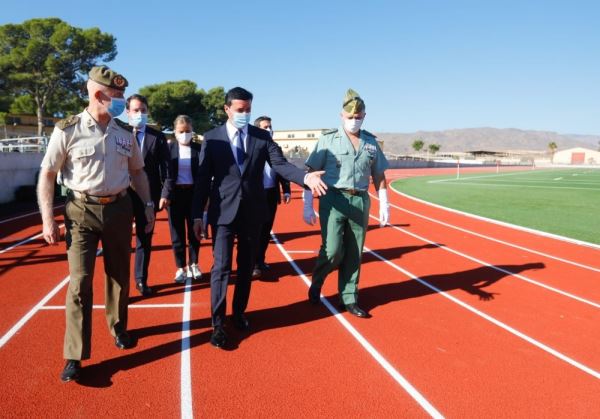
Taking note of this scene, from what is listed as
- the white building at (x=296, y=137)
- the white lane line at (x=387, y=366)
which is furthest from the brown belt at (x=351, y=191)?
the white building at (x=296, y=137)

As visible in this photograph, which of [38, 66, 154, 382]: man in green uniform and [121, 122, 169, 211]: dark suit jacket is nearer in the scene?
[38, 66, 154, 382]: man in green uniform

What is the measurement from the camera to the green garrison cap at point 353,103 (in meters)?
4.11

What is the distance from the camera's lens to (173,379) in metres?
2.96

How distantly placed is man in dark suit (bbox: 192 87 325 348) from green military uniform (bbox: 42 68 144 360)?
2.30 feet

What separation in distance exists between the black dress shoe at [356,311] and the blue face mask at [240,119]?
7.19ft

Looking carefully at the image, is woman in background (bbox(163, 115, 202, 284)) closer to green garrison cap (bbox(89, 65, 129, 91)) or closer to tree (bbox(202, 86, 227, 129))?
green garrison cap (bbox(89, 65, 129, 91))

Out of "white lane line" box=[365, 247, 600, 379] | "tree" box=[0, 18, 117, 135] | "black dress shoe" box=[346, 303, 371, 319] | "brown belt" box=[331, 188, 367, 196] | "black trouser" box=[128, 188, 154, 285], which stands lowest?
"white lane line" box=[365, 247, 600, 379]

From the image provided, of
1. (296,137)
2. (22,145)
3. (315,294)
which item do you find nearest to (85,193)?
(315,294)

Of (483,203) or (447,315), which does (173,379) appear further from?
(483,203)

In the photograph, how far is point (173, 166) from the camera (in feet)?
15.9

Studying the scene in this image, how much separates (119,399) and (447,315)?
3245 millimetres

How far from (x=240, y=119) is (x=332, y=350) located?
83.9 inches

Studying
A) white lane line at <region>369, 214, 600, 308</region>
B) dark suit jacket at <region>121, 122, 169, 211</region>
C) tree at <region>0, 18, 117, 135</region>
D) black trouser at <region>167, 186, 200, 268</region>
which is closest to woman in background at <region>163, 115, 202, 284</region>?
black trouser at <region>167, 186, 200, 268</region>

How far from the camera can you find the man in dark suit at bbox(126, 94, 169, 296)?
14.4 feet
